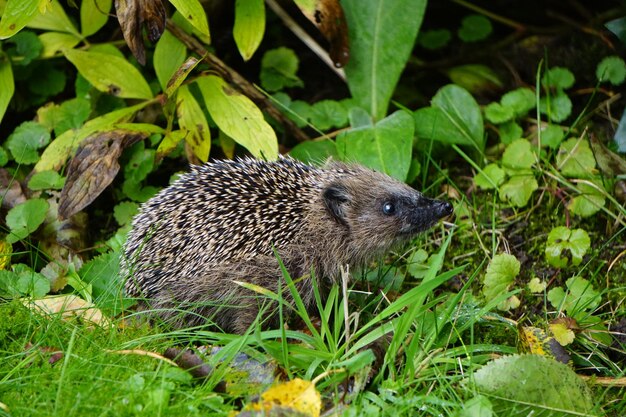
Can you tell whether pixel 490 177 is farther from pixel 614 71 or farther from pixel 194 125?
pixel 194 125

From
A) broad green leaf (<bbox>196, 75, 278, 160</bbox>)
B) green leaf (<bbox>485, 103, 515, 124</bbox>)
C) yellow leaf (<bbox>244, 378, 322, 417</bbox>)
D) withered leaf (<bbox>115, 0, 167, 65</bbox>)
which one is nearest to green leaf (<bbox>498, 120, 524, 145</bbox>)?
green leaf (<bbox>485, 103, 515, 124</bbox>)

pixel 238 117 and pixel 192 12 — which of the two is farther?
pixel 238 117

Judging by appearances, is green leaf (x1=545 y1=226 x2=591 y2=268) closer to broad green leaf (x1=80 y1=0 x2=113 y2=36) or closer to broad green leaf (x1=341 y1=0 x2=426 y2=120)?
broad green leaf (x1=341 y1=0 x2=426 y2=120)

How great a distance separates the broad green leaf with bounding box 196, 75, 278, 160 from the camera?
599cm

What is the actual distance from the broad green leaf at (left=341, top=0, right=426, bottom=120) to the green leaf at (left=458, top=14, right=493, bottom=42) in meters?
1.29

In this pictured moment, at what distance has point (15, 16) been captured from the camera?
529cm

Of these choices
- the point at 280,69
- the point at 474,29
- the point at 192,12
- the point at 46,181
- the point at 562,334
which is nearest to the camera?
the point at 562,334

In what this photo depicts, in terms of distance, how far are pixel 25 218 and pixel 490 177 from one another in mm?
3495

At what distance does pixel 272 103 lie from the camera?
701 centimetres

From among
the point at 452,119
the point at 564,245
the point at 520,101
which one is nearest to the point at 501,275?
the point at 564,245

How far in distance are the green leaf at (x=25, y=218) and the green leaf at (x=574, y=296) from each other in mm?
3564

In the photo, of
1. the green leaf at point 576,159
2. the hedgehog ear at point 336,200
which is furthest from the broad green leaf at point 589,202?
the hedgehog ear at point 336,200

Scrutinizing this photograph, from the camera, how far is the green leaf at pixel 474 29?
7914 millimetres

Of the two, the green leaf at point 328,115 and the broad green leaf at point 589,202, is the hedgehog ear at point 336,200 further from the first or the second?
the broad green leaf at point 589,202
